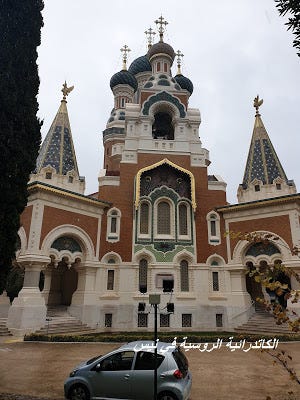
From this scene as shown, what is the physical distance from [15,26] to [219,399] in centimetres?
1344

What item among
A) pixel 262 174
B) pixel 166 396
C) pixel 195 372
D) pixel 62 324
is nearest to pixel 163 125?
pixel 262 174

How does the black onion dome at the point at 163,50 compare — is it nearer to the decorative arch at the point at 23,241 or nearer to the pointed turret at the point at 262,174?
the pointed turret at the point at 262,174

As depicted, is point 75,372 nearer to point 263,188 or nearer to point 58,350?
point 58,350

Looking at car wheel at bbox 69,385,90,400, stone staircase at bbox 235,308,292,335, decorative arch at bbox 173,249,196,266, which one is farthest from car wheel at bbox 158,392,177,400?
decorative arch at bbox 173,249,196,266

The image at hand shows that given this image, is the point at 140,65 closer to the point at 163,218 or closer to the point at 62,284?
the point at 163,218

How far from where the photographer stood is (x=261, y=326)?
754 inches

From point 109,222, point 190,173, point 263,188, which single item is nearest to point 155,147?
point 190,173

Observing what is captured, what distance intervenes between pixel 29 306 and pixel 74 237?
5.27 m

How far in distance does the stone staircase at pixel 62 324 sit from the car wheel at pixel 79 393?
1085 centimetres

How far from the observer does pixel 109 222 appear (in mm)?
22297

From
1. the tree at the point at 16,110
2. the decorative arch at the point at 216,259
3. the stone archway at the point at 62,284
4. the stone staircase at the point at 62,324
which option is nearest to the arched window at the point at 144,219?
the decorative arch at the point at 216,259

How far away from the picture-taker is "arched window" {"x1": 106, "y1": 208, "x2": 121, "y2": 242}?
22.0 m

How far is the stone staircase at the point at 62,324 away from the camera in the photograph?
17656mm

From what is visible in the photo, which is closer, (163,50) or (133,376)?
(133,376)
